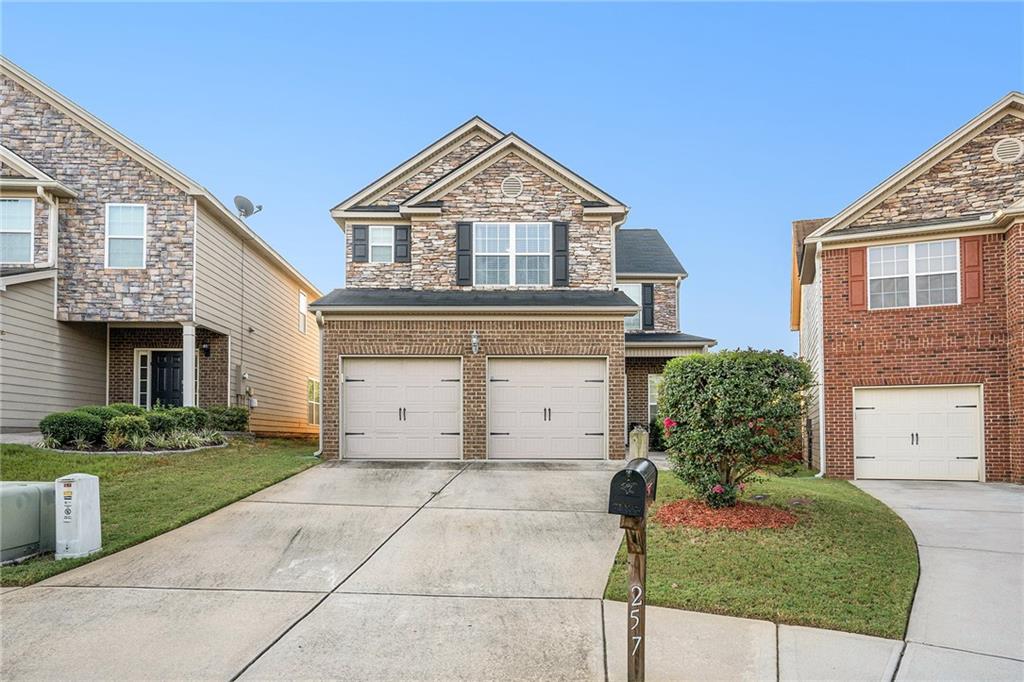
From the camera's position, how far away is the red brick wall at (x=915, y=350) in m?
14.0

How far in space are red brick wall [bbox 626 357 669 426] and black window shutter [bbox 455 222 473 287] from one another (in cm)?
707

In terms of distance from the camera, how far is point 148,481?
1146cm

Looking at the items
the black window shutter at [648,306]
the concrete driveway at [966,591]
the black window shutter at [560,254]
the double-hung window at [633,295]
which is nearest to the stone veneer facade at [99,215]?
the black window shutter at [560,254]

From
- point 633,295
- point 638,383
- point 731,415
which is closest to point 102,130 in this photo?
point 633,295

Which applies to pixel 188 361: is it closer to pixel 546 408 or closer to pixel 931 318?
pixel 546 408

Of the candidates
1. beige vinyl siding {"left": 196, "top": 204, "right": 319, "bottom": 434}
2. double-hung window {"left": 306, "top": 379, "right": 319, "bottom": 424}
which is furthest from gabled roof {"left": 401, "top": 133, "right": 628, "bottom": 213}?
double-hung window {"left": 306, "top": 379, "right": 319, "bottom": 424}

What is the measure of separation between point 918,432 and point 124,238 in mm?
18010

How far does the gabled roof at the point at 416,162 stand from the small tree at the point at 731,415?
36.5 feet

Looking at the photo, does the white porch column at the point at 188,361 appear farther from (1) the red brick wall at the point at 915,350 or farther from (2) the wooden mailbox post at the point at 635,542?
(2) the wooden mailbox post at the point at 635,542

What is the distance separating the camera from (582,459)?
15305 millimetres

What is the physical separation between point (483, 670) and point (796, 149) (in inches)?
1086

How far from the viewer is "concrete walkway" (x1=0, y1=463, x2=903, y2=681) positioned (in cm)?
510

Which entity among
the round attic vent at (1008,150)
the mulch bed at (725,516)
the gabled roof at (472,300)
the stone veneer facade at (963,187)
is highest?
the round attic vent at (1008,150)

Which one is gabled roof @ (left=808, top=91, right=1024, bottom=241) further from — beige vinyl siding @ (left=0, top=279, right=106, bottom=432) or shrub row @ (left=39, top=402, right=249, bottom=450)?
beige vinyl siding @ (left=0, top=279, right=106, bottom=432)
